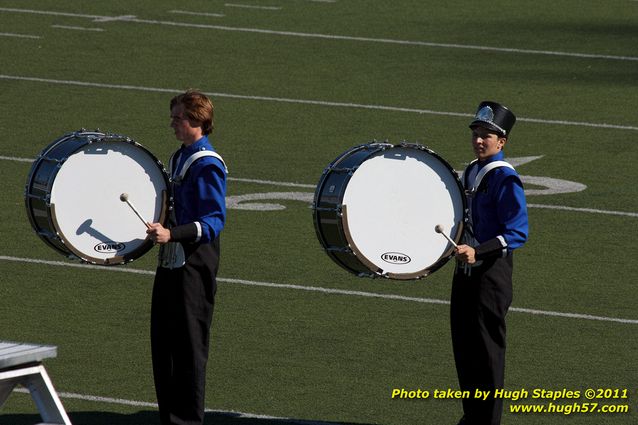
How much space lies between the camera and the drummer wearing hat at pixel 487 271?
659 cm

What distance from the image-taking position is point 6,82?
15.8 meters

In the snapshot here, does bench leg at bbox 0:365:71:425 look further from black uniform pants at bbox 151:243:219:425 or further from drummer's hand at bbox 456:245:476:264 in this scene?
drummer's hand at bbox 456:245:476:264

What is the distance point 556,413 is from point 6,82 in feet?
31.3

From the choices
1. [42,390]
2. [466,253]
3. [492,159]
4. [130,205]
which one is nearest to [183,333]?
[130,205]

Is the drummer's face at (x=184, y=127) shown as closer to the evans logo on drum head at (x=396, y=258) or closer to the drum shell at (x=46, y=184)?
the drum shell at (x=46, y=184)

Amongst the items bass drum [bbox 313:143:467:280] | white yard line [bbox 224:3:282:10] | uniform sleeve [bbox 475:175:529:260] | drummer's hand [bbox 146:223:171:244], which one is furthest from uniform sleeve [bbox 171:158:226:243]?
white yard line [bbox 224:3:282:10]

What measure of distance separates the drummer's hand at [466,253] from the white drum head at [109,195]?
4.03ft

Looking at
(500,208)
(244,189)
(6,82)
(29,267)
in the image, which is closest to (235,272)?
(29,267)

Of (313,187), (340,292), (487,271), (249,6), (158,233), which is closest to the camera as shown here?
(158,233)

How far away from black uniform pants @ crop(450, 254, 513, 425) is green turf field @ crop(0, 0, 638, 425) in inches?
30.4

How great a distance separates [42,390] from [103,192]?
3.14 ft

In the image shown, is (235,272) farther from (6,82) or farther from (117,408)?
(6,82)

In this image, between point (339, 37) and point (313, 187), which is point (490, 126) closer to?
point (313, 187)

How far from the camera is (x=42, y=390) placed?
603cm
